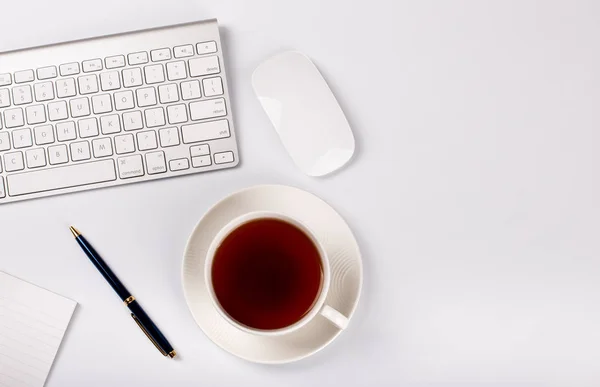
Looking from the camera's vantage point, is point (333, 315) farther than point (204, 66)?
No

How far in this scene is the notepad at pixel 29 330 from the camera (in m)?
0.64

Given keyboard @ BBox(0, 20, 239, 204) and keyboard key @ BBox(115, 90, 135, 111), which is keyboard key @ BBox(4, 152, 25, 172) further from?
keyboard key @ BBox(115, 90, 135, 111)

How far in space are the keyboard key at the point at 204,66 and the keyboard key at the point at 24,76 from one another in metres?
0.21

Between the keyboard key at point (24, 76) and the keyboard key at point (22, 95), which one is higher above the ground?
the keyboard key at point (24, 76)

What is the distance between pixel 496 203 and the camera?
0.68m

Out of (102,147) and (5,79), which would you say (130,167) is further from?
(5,79)

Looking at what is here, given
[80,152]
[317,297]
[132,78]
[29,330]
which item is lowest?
[29,330]

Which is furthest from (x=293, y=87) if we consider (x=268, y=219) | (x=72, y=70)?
(x=72, y=70)

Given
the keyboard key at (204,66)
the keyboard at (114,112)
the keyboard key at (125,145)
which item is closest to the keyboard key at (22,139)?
the keyboard at (114,112)

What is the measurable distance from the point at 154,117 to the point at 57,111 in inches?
4.9

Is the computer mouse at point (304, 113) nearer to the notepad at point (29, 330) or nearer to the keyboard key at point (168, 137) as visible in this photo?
the keyboard key at point (168, 137)

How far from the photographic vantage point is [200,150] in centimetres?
66

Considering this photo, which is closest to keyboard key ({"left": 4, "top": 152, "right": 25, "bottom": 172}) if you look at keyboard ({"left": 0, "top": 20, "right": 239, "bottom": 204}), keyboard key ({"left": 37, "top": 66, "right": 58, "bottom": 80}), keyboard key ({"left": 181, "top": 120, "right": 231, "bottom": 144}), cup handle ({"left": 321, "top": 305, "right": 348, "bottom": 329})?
keyboard ({"left": 0, "top": 20, "right": 239, "bottom": 204})

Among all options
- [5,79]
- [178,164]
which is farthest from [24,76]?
[178,164]
